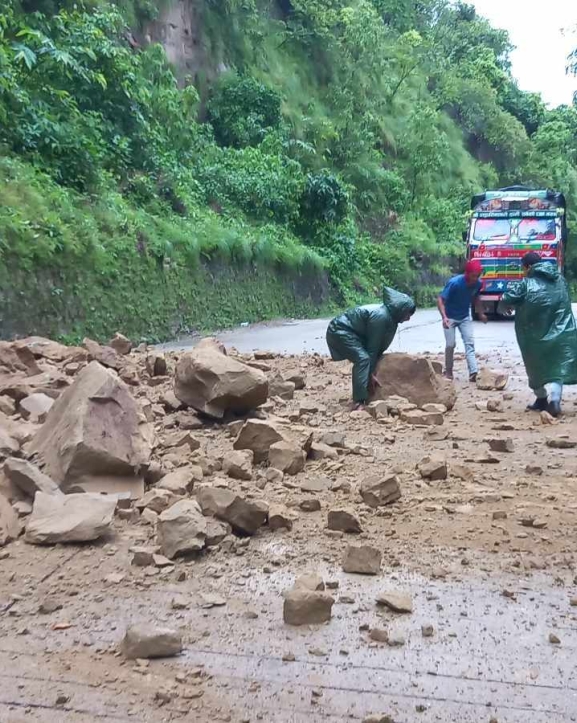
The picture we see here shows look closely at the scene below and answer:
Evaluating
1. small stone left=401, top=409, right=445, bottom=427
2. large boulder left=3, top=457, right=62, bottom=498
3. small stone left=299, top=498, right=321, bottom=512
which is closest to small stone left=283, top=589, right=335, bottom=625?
small stone left=299, top=498, right=321, bottom=512

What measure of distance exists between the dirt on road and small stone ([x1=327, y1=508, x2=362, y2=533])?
0.04m

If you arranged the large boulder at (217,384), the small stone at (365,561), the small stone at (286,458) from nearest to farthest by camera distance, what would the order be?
the small stone at (365,561) → the small stone at (286,458) → the large boulder at (217,384)

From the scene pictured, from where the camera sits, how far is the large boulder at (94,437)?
454 centimetres

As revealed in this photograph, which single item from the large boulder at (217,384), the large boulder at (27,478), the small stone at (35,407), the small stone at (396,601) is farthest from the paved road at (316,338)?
the small stone at (396,601)

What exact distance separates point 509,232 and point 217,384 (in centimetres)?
1701

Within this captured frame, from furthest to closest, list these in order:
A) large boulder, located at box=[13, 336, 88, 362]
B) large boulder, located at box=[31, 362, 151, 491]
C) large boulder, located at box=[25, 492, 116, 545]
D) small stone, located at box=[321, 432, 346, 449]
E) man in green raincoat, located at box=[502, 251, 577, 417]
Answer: large boulder, located at box=[13, 336, 88, 362], man in green raincoat, located at box=[502, 251, 577, 417], small stone, located at box=[321, 432, 346, 449], large boulder, located at box=[31, 362, 151, 491], large boulder, located at box=[25, 492, 116, 545]

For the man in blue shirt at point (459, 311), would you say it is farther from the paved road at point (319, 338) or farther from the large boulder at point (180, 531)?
the large boulder at point (180, 531)

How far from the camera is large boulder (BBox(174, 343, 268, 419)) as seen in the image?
6.59m

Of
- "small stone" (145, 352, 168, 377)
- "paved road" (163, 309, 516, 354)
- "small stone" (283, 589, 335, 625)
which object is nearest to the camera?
"small stone" (283, 589, 335, 625)

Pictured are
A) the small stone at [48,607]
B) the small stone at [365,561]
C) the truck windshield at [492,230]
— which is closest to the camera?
the small stone at [48,607]

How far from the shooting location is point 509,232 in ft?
71.9

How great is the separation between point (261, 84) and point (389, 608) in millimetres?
26476

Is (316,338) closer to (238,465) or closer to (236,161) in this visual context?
(236,161)

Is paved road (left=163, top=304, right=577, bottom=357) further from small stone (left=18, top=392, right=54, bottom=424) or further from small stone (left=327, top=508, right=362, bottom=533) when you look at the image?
small stone (left=327, top=508, right=362, bottom=533)
